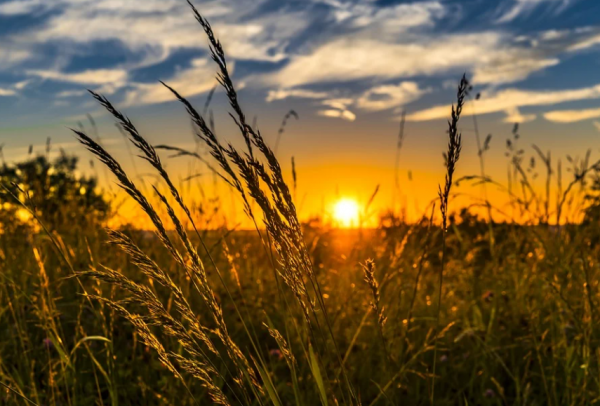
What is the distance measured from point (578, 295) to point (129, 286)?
9.47ft

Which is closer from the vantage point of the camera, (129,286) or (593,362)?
(129,286)

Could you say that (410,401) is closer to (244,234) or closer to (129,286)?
(129,286)

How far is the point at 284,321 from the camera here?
10.1 feet

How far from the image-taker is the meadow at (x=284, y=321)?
50.6 inches

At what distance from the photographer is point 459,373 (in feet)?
10.3

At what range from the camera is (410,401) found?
2705 mm

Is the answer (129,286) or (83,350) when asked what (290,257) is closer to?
(129,286)

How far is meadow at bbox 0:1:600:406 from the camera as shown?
1284 mm

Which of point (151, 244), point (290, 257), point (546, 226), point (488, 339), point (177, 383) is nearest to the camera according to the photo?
point (290, 257)

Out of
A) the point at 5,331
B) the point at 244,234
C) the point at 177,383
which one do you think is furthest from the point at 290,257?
the point at 244,234

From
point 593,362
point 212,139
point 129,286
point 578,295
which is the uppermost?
point 212,139

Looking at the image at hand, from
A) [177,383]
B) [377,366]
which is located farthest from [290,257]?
[377,366]

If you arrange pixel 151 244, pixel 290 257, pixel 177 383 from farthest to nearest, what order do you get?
pixel 151 244 < pixel 177 383 < pixel 290 257

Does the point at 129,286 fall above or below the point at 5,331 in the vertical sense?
above
